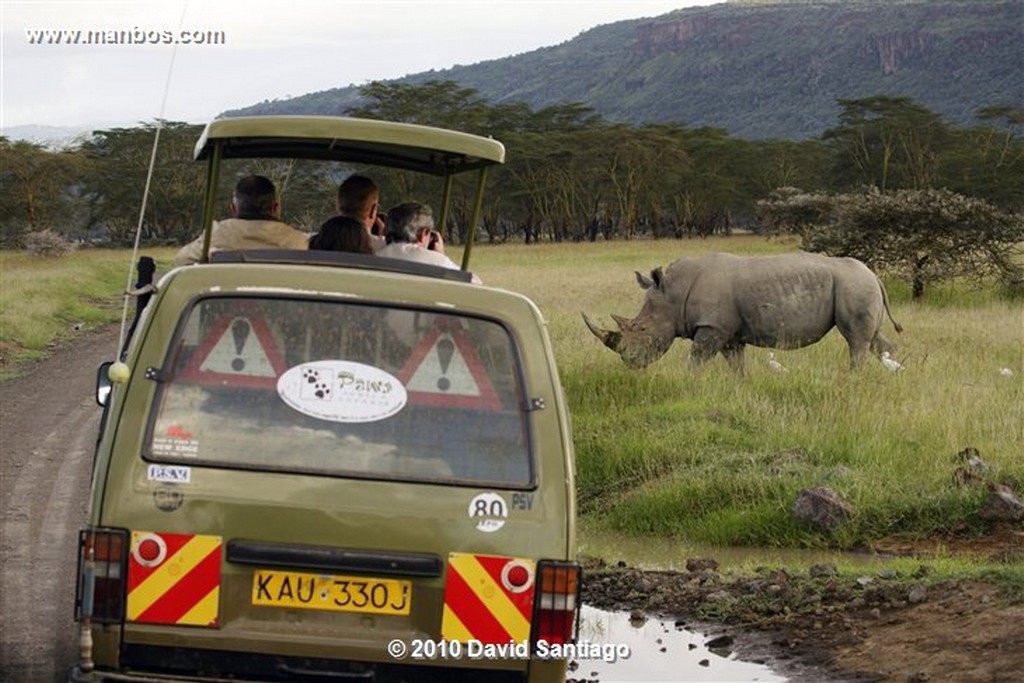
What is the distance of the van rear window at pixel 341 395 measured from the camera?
14.1 feet

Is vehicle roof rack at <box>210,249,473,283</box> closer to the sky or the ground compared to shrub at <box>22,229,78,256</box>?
closer to the sky

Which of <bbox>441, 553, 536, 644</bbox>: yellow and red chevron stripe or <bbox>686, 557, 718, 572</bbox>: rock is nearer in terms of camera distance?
<bbox>441, 553, 536, 644</bbox>: yellow and red chevron stripe

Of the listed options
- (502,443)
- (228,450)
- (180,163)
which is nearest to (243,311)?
(228,450)

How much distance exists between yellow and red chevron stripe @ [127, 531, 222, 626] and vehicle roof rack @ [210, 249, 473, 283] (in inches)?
37.1

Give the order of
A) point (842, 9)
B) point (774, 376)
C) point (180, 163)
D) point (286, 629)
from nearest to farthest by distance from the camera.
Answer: point (286, 629), point (774, 376), point (180, 163), point (842, 9)

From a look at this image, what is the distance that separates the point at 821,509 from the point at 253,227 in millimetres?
3677

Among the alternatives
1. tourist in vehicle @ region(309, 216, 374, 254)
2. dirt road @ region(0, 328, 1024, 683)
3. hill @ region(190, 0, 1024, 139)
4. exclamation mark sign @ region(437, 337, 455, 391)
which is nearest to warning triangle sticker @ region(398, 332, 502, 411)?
exclamation mark sign @ region(437, 337, 455, 391)

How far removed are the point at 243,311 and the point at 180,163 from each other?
54624mm

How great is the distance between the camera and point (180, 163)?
5772cm

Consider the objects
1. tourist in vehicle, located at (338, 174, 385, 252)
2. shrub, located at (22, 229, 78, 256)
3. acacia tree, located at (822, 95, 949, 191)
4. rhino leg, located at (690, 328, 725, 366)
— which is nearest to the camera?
tourist in vehicle, located at (338, 174, 385, 252)

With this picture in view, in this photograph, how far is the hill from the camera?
504 feet

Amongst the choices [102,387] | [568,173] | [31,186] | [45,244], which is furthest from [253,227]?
[568,173]

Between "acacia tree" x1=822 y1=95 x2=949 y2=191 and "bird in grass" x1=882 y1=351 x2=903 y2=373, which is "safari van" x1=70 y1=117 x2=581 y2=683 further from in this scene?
"acacia tree" x1=822 y1=95 x2=949 y2=191

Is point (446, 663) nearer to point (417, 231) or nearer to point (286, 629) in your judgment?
point (286, 629)
